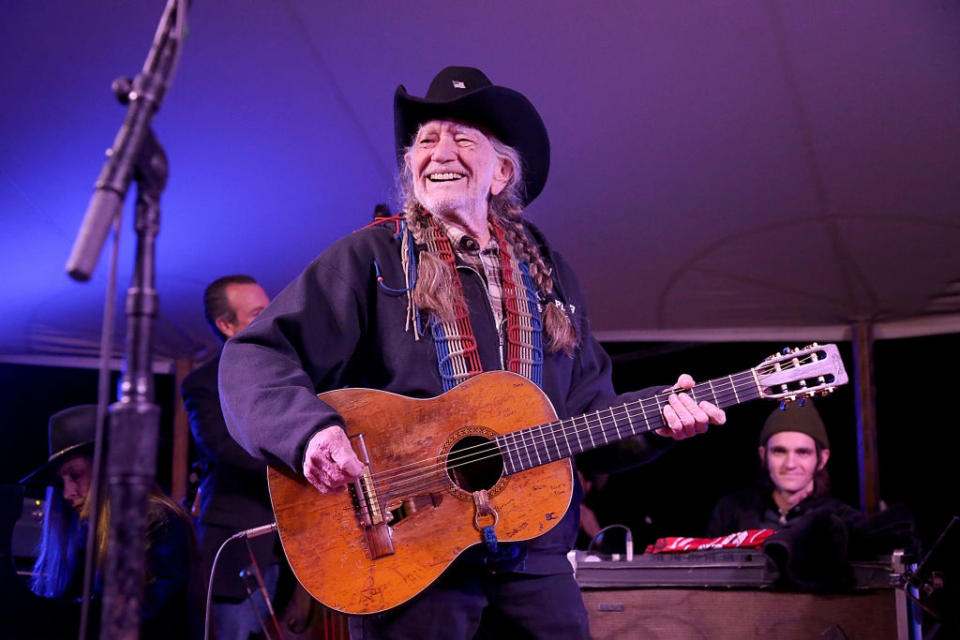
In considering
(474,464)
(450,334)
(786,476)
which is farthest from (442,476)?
(786,476)

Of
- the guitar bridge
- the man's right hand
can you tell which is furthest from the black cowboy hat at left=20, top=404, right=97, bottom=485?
the man's right hand

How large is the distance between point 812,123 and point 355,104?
2.68 metres

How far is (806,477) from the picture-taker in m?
5.70

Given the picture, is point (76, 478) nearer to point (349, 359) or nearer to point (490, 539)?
point (349, 359)

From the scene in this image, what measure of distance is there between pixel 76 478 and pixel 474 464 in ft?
9.56

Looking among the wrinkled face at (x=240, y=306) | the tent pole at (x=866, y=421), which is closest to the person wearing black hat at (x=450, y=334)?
the wrinkled face at (x=240, y=306)

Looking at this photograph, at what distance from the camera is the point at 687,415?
261 cm

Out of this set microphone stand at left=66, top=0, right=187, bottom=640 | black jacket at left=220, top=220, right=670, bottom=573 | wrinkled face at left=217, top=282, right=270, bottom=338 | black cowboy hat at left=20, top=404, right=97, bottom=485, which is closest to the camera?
microphone stand at left=66, top=0, right=187, bottom=640

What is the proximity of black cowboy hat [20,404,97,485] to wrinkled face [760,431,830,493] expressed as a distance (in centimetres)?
402

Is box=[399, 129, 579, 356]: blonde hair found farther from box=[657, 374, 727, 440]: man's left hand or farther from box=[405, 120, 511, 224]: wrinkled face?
box=[657, 374, 727, 440]: man's left hand

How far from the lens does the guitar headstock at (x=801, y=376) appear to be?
2688 mm

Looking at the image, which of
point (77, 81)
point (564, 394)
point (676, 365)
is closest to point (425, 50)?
→ point (77, 81)

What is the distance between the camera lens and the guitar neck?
2516 millimetres

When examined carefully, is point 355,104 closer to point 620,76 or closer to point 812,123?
point 620,76
